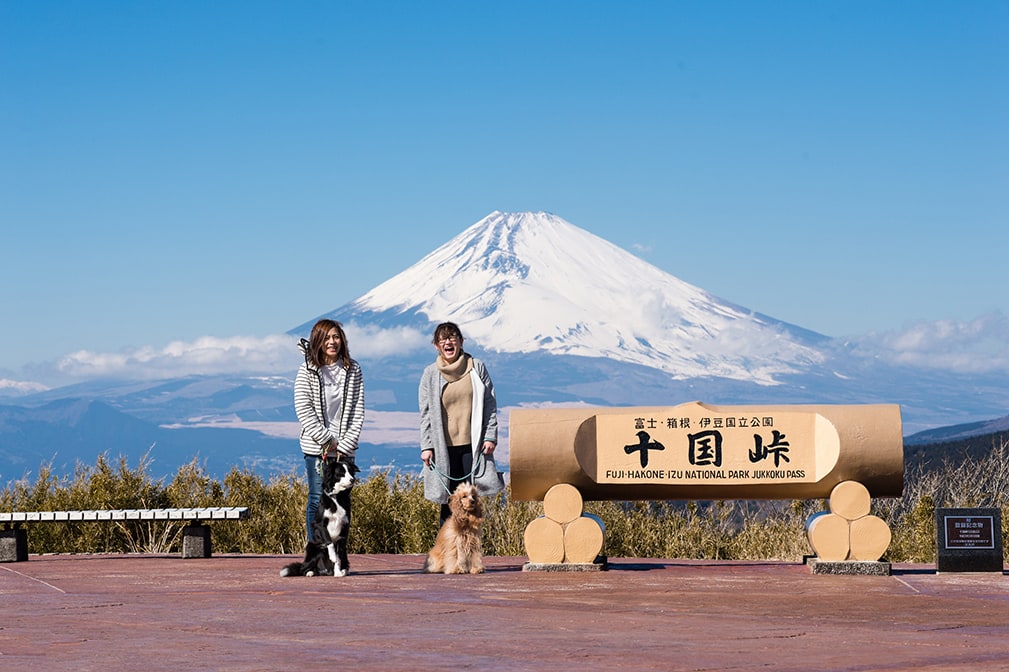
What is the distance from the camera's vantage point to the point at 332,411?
34.2 feet

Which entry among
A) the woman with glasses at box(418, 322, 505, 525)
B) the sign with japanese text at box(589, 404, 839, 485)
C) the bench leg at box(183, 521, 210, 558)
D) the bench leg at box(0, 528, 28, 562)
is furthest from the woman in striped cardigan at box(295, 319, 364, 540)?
the bench leg at box(0, 528, 28, 562)

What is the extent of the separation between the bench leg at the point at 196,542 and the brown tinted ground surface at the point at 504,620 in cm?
108

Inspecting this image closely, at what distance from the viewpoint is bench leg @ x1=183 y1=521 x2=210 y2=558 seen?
12.3 metres

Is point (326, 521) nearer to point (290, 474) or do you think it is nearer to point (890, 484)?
point (890, 484)

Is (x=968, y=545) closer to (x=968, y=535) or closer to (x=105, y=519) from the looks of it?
(x=968, y=535)

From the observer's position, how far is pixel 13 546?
12.2 metres

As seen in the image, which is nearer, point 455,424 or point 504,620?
point 504,620

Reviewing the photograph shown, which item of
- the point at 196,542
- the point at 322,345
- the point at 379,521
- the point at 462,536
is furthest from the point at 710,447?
the point at 379,521

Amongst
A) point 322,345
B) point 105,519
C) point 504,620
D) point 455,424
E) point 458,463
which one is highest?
point 322,345

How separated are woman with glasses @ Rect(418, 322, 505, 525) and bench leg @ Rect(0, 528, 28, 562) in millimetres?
3434

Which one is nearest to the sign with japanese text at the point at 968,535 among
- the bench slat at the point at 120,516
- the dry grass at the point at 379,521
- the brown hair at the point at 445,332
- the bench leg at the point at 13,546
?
the dry grass at the point at 379,521

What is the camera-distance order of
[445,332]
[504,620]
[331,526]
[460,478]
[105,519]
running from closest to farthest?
1. [504,620]
2. [331,526]
3. [445,332]
4. [460,478]
5. [105,519]

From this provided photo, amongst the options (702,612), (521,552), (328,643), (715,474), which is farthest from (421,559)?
(328,643)

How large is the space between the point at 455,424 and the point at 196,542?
2.64 meters
